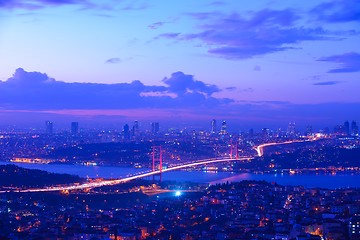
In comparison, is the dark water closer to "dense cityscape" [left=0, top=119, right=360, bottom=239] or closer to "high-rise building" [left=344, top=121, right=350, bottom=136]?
"dense cityscape" [left=0, top=119, right=360, bottom=239]

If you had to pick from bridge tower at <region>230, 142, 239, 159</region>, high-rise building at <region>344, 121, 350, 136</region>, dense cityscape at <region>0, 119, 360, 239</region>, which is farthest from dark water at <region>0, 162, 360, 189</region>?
high-rise building at <region>344, 121, 350, 136</region>

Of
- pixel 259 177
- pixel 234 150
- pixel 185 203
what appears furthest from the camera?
pixel 234 150

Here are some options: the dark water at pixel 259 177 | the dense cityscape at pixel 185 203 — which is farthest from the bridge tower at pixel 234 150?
the dark water at pixel 259 177

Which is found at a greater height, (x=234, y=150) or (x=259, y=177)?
(x=234, y=150)

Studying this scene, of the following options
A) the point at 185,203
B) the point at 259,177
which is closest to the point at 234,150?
the point at 259,177

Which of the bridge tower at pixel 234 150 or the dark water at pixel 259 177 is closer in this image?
the dark water at pixel 259 177

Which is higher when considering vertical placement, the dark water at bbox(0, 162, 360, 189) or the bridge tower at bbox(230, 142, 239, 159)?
the bridge tower at bbox(230, 142, 239, 159)

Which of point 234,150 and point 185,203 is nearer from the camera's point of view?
point 185,203

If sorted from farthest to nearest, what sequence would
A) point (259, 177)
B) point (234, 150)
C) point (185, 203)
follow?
point (234, 150)
point (259, 177)
point (185, 203)

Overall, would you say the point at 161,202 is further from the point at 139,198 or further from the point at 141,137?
the point at 141,137

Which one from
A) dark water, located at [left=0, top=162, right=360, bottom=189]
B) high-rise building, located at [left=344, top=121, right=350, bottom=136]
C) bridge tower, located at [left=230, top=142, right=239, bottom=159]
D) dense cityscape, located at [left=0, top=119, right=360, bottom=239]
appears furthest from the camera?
high-rise building, located at [left=344, top=121, right=350, bottom=136]

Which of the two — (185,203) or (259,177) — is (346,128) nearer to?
(259,177)

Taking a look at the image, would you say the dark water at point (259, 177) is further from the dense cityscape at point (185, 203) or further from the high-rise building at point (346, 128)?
the high-rise building at point (346, 128)
